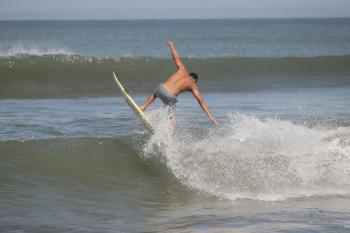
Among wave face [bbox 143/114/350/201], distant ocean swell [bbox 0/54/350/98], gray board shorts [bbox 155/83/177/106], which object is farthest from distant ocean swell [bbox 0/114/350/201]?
distant ocean swell [bbox 0/54/350/98]

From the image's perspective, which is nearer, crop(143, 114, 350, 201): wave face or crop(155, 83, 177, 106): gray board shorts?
crop(143, 114, 350, 201): wave face

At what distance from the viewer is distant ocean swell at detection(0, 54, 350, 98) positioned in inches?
746

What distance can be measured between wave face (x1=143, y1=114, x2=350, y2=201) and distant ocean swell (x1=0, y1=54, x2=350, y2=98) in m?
8.26

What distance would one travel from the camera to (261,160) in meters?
8.95

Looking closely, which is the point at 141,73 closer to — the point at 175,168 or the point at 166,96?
the point at 166,96

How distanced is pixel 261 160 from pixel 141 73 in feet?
45.9

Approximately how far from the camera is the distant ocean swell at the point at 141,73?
62.1ft

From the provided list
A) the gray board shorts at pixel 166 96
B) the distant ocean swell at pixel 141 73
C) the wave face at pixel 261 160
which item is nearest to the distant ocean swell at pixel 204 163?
the wave face at pixel 261 160

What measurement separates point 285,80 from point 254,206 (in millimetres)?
15098

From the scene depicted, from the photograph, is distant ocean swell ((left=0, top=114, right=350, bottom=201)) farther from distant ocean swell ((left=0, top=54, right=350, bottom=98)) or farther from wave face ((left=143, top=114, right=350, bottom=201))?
distant ocean swell ((left=0, top=54, right=350, bottom=98))

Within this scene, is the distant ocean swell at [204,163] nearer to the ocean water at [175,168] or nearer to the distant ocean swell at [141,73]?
the ocean water at [175,168]

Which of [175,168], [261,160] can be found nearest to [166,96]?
[175,168]

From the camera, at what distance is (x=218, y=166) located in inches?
349

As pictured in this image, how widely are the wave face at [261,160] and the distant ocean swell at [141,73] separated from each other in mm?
8264
